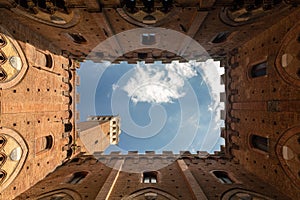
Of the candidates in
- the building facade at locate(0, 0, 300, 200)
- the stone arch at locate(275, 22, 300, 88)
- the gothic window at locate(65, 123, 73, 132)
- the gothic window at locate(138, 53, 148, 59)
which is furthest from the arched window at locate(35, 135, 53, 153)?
the stone arch at locate(275, 22, 300, 88)

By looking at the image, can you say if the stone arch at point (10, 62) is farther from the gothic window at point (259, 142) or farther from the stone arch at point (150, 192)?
the gothic window at point (259, 142)

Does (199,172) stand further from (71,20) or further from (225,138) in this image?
(71,20)

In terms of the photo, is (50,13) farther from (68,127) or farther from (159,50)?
(68,127)

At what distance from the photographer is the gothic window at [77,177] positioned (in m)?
11.1

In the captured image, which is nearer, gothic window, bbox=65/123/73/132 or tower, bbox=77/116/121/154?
gothic window, bbox=65/123/73/132

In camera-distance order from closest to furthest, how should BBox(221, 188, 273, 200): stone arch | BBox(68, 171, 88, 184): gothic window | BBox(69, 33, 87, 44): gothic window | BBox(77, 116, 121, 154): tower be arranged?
BBox(221, 188, 273, 200): stone arch < BBox(68, 171, 88, 184): gothic window < BBox(69, 33, 87, 44): gothic window < BBox(77, 116, 121, 154): tower

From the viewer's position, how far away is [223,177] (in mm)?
11477

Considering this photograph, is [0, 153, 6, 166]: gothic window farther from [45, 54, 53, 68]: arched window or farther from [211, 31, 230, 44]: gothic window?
[211, 31, 230, 44]: gothic window

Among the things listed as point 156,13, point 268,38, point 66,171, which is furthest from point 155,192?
point 268,38

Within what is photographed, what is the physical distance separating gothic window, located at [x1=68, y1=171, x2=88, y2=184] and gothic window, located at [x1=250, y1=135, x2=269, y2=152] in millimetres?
11237

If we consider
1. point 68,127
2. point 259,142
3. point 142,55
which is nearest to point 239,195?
point 259,142

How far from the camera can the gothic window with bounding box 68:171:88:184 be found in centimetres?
1111

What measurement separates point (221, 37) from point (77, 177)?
13.9 meters

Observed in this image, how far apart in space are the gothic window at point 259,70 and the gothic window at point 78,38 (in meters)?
11.7
